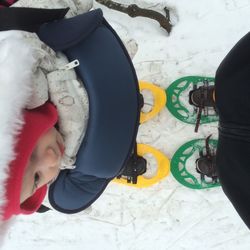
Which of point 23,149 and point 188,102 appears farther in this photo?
point 188,102

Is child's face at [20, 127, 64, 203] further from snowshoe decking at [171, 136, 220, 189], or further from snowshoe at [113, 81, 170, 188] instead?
snowshoe decking at [171, 136, 220, 189]

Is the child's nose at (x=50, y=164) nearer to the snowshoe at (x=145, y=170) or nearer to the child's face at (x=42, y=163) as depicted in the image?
the child's face at (x=42, y=163)

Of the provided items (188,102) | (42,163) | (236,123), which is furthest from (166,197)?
(42,163)

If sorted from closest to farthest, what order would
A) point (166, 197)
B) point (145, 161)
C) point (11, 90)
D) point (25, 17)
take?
point (11, 90) < point (25, 17) < point (145, 161) < point (166, 197)

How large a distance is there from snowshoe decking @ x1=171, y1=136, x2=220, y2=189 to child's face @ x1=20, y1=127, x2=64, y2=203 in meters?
0.56

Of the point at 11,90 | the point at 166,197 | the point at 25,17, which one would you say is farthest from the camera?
the point at 166,197

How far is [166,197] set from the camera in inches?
52.7

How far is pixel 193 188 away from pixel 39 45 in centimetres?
73

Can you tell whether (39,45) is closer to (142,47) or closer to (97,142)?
(97,142)

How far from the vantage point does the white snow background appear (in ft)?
4.07

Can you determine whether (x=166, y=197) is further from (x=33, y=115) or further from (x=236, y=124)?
(x=33, y=115)

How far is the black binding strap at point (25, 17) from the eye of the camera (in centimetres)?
76

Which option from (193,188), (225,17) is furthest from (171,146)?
(225,17)

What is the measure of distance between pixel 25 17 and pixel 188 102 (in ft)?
2.03
